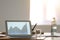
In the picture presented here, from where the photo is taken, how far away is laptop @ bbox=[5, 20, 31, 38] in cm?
159

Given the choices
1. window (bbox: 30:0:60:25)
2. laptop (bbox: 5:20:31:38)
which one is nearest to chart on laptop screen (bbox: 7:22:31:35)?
laptop (bbox: 5:20:31:38)

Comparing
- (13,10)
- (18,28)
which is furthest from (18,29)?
(13,10)

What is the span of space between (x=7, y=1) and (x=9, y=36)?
1.08m

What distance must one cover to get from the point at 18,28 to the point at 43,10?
96cm

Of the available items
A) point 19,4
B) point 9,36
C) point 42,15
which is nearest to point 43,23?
point 42,15

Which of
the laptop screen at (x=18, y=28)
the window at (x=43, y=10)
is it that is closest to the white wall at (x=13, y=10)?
the window at (x=43, y=10)

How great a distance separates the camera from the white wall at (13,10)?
251 centimetres

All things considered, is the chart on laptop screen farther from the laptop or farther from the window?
the window

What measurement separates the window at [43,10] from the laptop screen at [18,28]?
82 cm

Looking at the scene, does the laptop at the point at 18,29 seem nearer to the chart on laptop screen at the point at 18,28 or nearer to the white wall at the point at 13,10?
the chart on laptop screen at the point at 18,28

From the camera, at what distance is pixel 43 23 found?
8.27 ft

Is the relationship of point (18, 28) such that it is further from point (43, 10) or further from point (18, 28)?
point (43, 10)

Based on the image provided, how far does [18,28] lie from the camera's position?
166 cm

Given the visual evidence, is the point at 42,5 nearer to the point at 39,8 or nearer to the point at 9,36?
the point at 39,8
